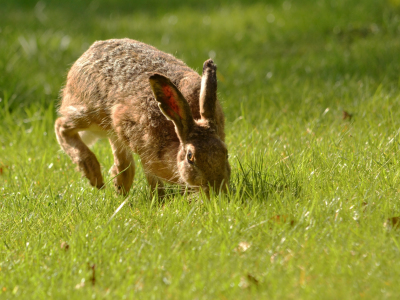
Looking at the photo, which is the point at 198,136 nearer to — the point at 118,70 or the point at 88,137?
the point at 118,70

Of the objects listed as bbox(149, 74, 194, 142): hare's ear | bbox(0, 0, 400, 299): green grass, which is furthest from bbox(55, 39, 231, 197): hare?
bbox(0, 0, 400, 299): green grass

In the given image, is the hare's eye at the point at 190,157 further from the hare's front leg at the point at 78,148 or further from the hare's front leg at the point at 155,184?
the hare's front leg at the point at 78,148

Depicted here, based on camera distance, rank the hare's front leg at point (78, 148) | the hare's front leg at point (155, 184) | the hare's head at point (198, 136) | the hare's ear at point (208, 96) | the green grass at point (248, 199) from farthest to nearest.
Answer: the hare's front leg at point (78, 148) < the hare's front leg at point (155, 184) < the hare's ear at point (208, 96) < the hare's head at point (198, 136) < the green grass at point (248, 199)

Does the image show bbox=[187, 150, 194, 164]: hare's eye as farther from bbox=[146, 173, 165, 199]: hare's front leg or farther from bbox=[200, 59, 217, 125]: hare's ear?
bbox=[146, 173, 165, 199]: hare's front leg

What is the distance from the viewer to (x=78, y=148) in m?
5.15

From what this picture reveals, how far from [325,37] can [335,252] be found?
633cm

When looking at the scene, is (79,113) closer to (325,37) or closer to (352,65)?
(352,65)

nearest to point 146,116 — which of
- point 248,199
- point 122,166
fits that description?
point 122,166

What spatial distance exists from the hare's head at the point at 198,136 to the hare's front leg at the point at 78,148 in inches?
39.7

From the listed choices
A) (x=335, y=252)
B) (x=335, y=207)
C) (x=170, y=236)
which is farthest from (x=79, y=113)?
(x=335, y=252)

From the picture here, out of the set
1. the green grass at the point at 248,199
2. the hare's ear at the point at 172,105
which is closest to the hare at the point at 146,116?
the hare's ear at the point at 172,105

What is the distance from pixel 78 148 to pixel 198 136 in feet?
4.67

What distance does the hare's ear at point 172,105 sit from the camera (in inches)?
163

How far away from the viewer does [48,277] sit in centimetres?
330
